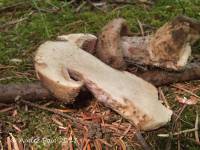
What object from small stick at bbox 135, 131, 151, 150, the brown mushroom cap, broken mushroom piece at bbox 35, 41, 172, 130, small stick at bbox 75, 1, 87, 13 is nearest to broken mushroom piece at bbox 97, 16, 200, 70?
the brown mushroom cap

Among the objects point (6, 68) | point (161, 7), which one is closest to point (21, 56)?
point (6, 68)

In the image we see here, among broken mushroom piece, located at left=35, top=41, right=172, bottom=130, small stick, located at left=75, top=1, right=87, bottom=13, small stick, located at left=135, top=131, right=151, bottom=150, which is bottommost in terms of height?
small stick, located at left=135, top=131, right=151, bottom=150

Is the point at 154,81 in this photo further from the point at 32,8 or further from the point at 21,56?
the point at 32,8

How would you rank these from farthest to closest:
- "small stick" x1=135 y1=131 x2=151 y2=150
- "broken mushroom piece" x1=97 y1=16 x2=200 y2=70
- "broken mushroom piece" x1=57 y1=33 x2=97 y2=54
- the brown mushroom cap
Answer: "broken mushroom piece" x1=57 y1=33 x2=97 y2=54 < the brown mushroom cap < "broken mushroom piece" x1=97 y1=16 x2=200 y2=70 < "small stick" x1=135 y1=131 x2=151 y2=150

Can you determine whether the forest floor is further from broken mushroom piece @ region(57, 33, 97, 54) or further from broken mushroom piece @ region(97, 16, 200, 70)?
broken mushroom piece @ region(57, 33, 97, 54)

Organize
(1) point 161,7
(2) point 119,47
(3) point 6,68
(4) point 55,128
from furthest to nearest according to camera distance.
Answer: (1) point 161,7 < (3) point 6,68 < (2) point 119,47 < (4) point 55,128

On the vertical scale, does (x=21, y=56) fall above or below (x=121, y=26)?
below

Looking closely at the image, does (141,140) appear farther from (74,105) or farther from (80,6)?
(80,6)
